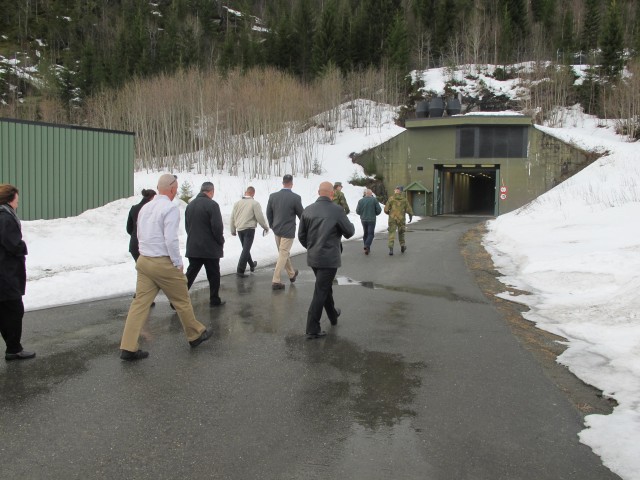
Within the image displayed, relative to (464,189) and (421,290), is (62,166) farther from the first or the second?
(464,189)

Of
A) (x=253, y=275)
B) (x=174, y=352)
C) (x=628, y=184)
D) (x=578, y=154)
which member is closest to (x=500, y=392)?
(x=174, y=352)

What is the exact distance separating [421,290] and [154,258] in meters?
5.25

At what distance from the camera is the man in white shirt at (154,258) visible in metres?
5.38

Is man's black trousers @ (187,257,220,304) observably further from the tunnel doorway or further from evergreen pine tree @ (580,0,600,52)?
evergreen pine tree @ (580,0,600,52)

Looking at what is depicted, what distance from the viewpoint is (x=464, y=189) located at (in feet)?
156

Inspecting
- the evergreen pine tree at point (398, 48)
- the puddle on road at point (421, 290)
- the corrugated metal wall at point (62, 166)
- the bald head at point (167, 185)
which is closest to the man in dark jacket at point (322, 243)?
the bald head at point (167, 185)

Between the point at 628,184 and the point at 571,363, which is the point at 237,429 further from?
the point at 628,184

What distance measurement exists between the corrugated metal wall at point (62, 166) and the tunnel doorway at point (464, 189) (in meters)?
24.7

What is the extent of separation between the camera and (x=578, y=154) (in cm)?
3559

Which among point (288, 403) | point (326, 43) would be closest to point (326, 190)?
point (288, 403)

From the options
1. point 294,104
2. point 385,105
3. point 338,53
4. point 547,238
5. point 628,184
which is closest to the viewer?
point 547,238

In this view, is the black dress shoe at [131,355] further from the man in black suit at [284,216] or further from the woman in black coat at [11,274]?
the man in black suit at [284,216]

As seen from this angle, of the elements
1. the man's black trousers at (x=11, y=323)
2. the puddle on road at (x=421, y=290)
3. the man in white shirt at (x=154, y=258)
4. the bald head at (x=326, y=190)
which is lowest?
the puddle on road at (x=421, y=290)

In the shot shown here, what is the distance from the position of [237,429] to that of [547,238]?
1268 centimetres
